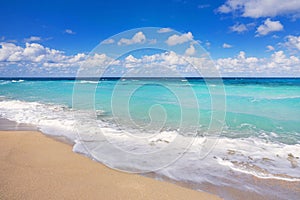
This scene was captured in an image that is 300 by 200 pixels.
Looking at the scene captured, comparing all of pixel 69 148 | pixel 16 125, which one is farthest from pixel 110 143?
pixel 16 125

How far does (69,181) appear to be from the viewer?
12.6 ft

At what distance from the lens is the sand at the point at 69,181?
11.3 ft

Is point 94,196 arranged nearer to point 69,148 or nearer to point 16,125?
point 69,148

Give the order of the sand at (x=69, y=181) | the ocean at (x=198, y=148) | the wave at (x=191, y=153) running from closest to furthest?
the sand at (x=69, y=181) → the ocean at (x=198, y=148) → the wave at (x=191, y=153)

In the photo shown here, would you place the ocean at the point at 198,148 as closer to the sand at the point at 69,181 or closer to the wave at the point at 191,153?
the wave at the point at 191,153

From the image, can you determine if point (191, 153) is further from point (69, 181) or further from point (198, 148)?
point (69, 181)

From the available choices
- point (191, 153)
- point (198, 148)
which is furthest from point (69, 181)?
point (198, 148)

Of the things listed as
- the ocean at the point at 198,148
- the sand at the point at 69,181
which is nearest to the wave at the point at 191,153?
the ocean at the point at 198,148

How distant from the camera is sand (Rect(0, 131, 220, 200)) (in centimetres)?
345

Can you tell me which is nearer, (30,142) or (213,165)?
(213,165)

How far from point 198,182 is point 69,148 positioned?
338 centimetres

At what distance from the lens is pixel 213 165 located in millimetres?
4957

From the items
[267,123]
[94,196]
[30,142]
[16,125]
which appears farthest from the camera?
[267,123]

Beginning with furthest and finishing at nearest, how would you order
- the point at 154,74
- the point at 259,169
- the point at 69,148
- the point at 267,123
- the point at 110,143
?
the point at 267,123 → the point at 154,74 → the point at 110,143 → the point at 69,148 → the point at 259,169
